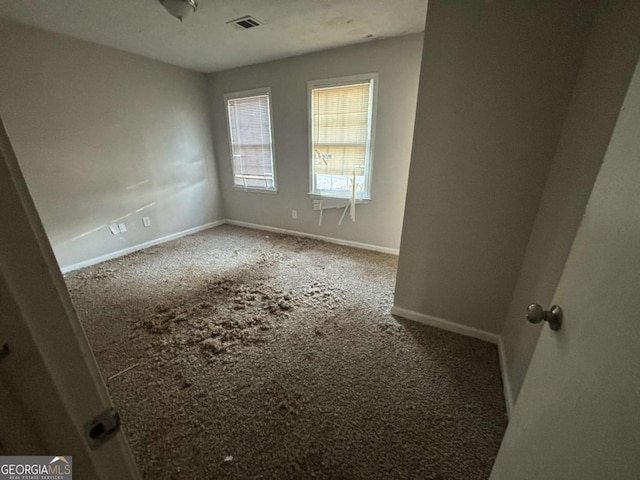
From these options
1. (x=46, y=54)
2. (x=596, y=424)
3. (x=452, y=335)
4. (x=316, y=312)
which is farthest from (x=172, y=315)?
(x=46, y=54)

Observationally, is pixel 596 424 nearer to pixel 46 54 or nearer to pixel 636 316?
pixel 636 316

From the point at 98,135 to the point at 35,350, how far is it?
3.57 meters

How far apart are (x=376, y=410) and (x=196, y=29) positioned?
3.38 metres

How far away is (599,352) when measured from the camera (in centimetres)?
45

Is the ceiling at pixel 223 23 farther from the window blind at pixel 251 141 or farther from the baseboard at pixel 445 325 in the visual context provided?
the baseboard at pixel 445 325

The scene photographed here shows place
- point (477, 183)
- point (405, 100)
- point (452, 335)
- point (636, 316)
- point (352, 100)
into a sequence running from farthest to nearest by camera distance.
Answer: point (352, 100) < point (405, 100) < point (452, 335) < point (477, 183) < point (636, 316)

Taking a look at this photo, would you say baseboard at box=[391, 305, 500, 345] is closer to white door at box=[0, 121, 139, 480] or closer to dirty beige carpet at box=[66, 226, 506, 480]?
dirty beige carpet at box=[66, 226, 506, 480]

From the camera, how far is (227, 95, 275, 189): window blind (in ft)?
11.7

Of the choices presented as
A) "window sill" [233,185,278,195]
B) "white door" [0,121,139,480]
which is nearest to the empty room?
"white door" [0,121,139,480]

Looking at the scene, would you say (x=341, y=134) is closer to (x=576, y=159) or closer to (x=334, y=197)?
(x=334, y=197)

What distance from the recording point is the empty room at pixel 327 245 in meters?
0.41

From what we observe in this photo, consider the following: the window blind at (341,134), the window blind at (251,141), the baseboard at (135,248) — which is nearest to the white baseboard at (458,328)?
the window blind at (341,134)

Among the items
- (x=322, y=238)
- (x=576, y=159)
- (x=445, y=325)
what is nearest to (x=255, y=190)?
(x=322, y=238)

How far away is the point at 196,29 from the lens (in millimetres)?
2346
